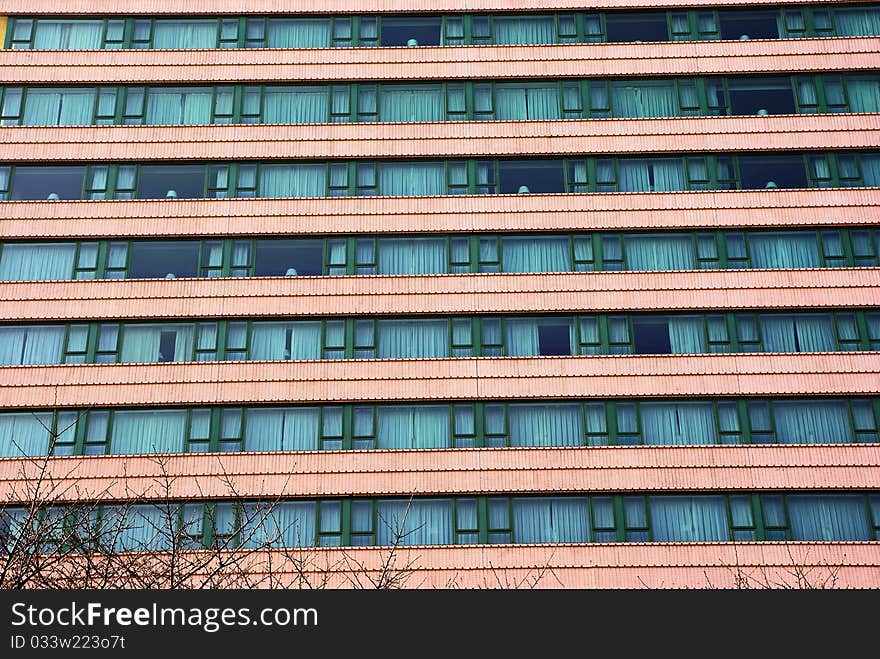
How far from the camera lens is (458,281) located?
38.0 metres

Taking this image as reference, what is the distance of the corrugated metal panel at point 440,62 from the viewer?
4100 cm

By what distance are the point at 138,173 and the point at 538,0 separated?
16229 millimetres

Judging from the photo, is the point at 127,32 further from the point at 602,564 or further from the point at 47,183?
the point at 602,564

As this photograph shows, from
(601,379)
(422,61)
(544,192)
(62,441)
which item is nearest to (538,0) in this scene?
(422,61)

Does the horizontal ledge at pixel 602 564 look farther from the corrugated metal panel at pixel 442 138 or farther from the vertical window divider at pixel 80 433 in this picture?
the corrugated metal panel at pixel 442 138

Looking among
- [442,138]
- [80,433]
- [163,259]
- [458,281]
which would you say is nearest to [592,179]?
[442,138]

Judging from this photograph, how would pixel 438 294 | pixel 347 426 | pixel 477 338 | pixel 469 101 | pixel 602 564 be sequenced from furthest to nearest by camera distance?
1. pixel 469 101
2. pixel 438 294
3. pixel 477 338
4. pixel 347 426
5. pixel 602 564

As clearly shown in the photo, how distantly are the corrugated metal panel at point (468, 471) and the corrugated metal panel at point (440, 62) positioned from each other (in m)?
14.3

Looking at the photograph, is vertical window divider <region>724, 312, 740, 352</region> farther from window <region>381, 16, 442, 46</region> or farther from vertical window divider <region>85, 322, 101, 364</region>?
vertical window divider <region>85, 322, 101, 364</region>

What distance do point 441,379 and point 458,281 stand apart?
3.59m

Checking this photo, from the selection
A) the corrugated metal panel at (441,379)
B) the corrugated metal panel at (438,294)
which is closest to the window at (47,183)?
the corrugated metal panel at (438,294)

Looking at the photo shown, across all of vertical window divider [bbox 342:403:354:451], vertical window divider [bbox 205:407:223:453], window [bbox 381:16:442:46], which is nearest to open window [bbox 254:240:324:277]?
vertical window divider [bbox 342:403:354:451]

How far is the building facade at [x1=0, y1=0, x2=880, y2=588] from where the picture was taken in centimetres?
3512

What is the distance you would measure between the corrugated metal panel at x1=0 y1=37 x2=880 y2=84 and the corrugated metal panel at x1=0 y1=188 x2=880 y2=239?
5050mm
